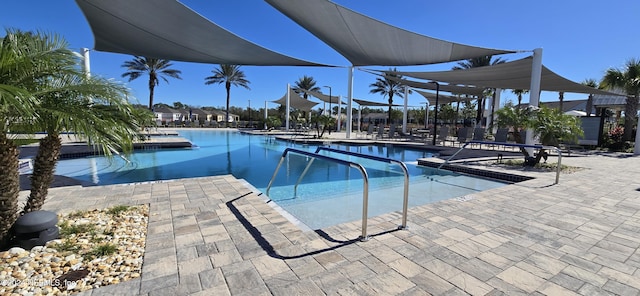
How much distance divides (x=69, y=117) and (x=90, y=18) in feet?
20.1

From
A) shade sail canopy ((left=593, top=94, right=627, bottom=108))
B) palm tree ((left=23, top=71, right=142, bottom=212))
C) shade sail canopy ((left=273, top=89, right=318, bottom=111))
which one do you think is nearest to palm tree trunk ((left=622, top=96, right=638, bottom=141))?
shade sail canopy ((left=593, top=94, right=627, bottom=108))

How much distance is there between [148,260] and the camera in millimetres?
2271

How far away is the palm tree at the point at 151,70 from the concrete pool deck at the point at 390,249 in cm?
2722

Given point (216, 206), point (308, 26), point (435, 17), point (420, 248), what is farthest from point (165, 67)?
point (420, 248)

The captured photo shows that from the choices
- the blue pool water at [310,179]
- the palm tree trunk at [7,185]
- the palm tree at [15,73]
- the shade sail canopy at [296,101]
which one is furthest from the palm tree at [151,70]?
the palm tree trunk at [7,185]

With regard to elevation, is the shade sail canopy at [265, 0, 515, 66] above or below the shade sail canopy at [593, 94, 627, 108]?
above

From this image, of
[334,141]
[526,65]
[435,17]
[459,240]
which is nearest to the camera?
[459,240]

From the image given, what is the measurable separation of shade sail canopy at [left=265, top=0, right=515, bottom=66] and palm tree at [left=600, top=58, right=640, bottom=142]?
353 inches

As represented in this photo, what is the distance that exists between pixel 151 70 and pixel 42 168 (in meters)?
29.3

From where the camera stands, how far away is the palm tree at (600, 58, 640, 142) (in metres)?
12.4

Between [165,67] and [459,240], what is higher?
[165,67]

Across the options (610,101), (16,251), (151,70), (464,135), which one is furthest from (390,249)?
(151,70)

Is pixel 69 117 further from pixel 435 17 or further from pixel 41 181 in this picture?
pixel 435 17

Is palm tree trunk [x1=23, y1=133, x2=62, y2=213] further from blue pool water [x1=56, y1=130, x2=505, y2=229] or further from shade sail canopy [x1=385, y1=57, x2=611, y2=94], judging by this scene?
shade sail canopy [x1=385, y1=57, x2=611, y2=94]
